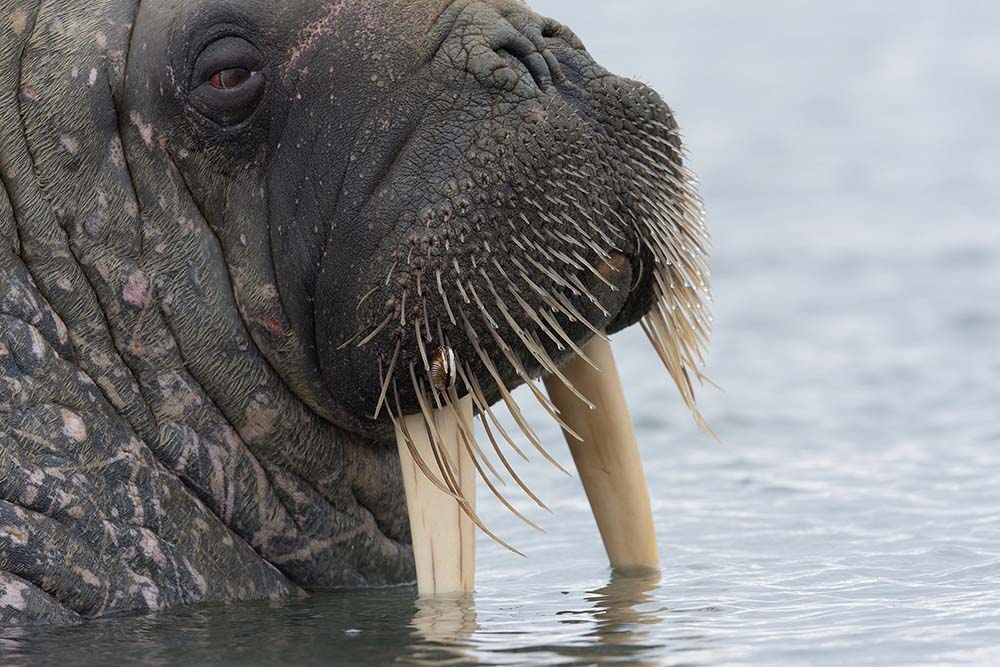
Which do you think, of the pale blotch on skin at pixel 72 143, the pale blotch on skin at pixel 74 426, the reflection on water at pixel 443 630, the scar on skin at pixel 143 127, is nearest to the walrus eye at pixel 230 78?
the scar on skin at pixel 143 127

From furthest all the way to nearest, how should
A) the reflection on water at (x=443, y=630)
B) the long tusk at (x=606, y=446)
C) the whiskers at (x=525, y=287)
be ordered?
the long tusk at (x=606, y=446) → the whiskers at (x=525, y=287) → the reflection on water at (x=443, y=630)

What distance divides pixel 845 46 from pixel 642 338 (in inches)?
827

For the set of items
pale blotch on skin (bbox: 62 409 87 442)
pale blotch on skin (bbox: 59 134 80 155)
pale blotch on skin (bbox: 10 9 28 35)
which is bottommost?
pale blotch on skin (bbox: 62 409 87 442)

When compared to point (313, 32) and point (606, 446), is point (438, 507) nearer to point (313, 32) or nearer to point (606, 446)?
point (606, 446)

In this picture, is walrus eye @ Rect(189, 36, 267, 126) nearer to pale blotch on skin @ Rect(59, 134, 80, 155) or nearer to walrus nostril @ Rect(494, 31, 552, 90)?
pale blotch on skin @ Rect(59, 134, 80, 155)

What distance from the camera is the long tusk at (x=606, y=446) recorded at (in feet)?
21.7

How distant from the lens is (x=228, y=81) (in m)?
6.13

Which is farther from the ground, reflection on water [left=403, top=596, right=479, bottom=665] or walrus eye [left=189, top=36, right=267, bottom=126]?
walrus eye [left=189, top=36, right=267, bottom=126]

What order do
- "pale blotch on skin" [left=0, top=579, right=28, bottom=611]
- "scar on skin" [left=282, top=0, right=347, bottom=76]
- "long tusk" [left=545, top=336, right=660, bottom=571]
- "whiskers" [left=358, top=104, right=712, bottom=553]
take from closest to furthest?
"pale blotch on skin" [left=0, top=579, right=28, bottom=611] < "whiskers" [left=358, top=104, right=712, bottom=553] < "scar on skin" [left=282, top=0, right=347, bottom=76] < "long tusk" [left=545, top=336, right=660, bottom=571]

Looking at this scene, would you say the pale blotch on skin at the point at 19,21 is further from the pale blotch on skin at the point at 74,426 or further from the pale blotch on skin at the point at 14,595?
the pale blotch on skin at the point at 14,595

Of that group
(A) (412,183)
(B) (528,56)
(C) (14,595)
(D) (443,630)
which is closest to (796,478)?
(D) (443,630)

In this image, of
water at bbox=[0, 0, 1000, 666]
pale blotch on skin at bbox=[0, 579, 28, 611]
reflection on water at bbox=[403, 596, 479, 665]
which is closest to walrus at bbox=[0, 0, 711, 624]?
pale blotch on skin at bbox=[0, 579, 28, 611]

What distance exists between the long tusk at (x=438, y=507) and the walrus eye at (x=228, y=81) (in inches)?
44.4

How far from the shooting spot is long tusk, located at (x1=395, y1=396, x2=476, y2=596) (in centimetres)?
622
